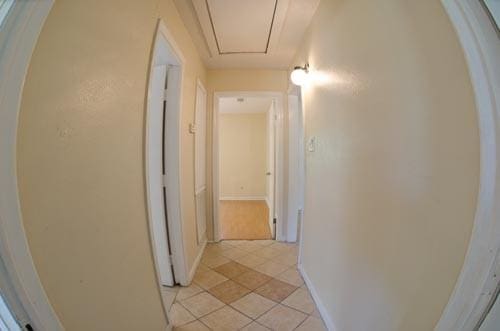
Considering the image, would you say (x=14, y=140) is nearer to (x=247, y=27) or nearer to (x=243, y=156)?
(x=247, y=27)

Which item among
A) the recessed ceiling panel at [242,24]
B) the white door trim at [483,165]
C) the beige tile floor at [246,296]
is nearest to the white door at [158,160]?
the beige tile floor at [246,296]

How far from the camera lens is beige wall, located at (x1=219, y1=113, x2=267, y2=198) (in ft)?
18.2

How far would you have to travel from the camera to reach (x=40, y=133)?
0.58 meters

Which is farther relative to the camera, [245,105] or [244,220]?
[245,105]

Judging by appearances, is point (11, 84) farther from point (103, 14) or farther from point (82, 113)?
point (103, 14)

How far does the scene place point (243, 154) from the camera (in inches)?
221

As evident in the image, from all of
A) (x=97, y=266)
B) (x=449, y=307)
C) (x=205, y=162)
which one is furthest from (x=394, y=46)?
(x=205, y=162)

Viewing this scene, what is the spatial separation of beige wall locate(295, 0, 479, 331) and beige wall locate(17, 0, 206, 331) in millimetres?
1182

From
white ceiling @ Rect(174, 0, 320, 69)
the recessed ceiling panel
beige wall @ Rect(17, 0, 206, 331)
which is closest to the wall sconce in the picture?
white ceiling @ Rect(174, 0, 320, 69)

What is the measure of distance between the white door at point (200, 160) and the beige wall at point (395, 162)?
1563 millimetres

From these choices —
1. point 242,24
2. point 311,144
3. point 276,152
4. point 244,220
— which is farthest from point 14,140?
point 244,220

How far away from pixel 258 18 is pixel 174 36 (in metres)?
0.75

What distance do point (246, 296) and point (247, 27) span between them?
2506 millimetres

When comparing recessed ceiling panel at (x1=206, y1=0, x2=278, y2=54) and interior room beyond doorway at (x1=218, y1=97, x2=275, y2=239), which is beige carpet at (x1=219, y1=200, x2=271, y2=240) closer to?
interior room beyond doorway at (x1=218, y1=97, x2=275, y2=239)
